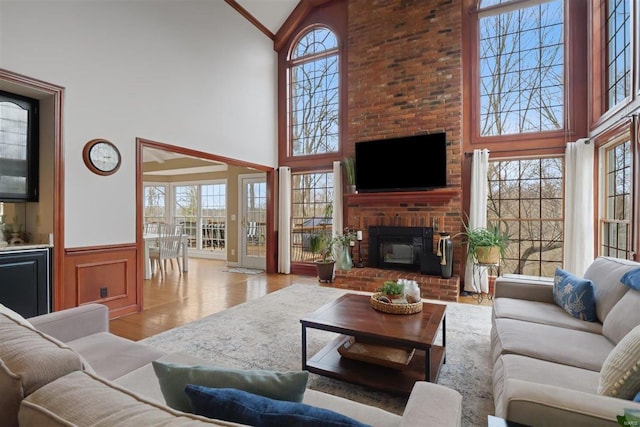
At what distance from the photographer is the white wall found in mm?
3062

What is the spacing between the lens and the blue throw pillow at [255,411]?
67 cm

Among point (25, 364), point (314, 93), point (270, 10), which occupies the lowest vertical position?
point (25, 364)

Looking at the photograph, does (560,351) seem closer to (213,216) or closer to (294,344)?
(294,344)

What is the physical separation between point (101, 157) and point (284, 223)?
3350 millimetres

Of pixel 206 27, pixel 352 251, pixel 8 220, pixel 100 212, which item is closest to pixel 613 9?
pixel 352 251

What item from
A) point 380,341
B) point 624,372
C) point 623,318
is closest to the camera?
point 624,372

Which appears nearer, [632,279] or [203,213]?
[632,279]

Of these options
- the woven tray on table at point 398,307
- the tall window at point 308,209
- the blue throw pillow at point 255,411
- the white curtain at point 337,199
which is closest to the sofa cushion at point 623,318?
the woven tray on table at point 398,307

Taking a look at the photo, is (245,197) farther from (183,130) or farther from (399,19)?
(399,19)

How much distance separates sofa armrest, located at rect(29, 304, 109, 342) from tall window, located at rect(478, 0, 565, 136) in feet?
17.4

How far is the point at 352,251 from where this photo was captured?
18.1 feet

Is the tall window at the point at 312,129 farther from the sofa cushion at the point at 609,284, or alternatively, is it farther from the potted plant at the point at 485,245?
the sofa cushion at the point at 609,284

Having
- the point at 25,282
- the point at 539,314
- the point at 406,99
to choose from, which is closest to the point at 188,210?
the point at 25,282

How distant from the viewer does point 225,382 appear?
2.84 feet
